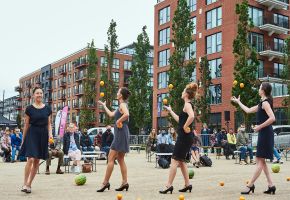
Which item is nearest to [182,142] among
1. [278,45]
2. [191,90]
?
[191,90]

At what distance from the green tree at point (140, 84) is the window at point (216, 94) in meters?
7.60

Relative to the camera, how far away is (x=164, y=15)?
188 ft

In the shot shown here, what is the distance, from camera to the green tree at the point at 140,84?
168 ft

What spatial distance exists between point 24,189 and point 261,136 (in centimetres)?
460

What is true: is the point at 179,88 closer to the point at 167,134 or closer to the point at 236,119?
the point at 236,119

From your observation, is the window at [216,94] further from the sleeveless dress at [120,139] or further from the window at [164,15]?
the sleeveless dress at [120,139]

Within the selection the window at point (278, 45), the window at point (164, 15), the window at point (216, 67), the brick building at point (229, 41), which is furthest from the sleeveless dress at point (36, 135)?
the window at point (164, 15)

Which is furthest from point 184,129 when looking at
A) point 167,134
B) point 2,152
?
point 2,152

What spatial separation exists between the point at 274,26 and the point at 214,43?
6669mm

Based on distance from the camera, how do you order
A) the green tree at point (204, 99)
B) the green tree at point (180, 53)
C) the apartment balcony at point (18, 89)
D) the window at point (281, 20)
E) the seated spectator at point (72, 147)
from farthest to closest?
the apartment balcony at point (18, 89), the window at point (281, 20), the green tree at point (204, 99), the green tree at point (180, 53), the seated spectator at point (72, 147)

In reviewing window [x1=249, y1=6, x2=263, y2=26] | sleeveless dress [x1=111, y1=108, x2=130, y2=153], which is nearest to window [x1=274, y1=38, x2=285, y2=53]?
window [x1=249, y1=6, x2=263, y2=26]

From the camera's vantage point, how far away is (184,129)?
804cm

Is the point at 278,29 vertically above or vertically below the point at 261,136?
above

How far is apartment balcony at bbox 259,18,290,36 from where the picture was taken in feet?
156
